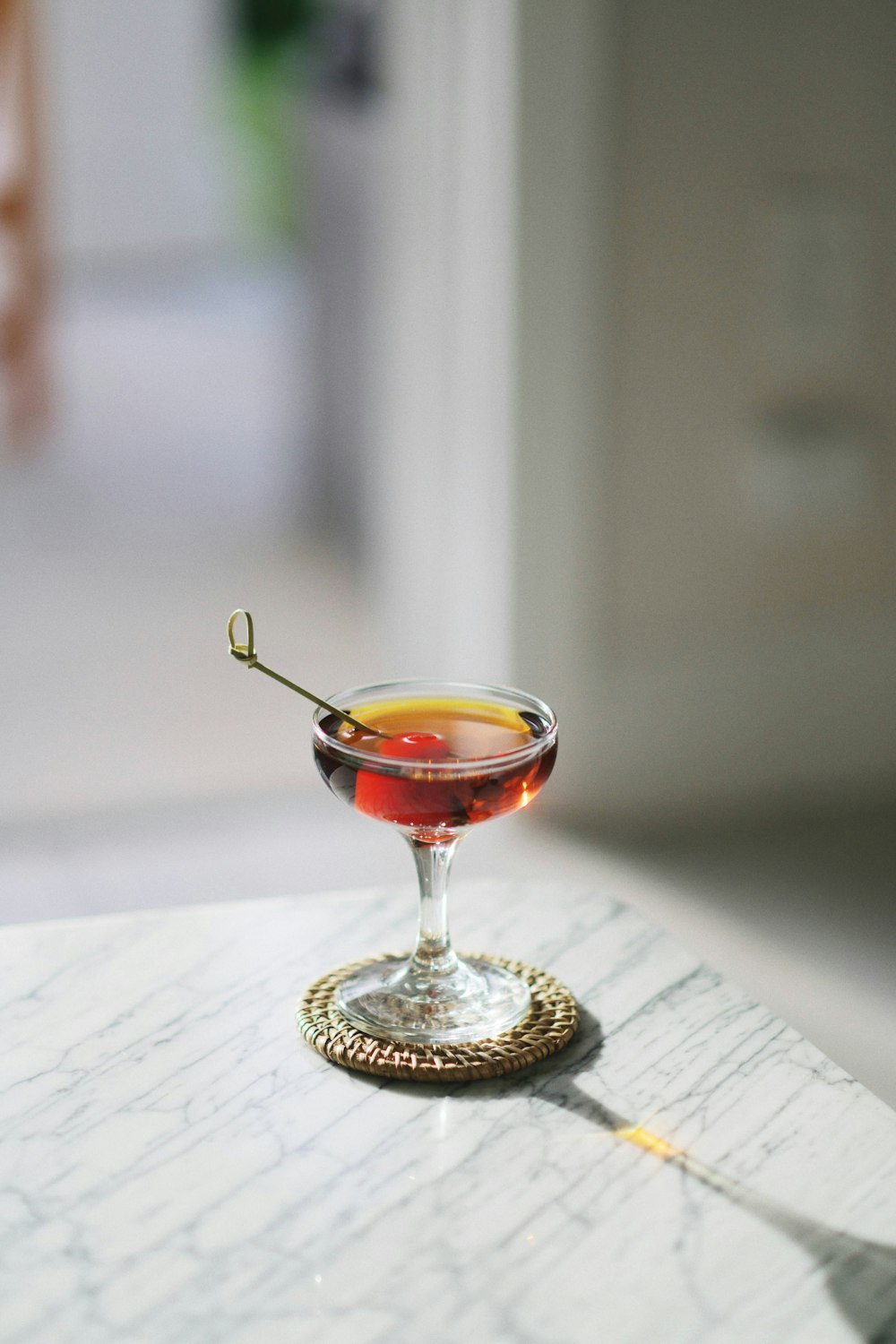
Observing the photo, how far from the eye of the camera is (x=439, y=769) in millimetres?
759

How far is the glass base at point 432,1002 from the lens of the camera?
796 millimetres

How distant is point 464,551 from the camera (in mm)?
2168

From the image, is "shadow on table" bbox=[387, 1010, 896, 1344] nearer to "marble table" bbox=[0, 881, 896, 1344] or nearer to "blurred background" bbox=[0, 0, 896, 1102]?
"marble table" bbox=[0, 881, 896, 1344]

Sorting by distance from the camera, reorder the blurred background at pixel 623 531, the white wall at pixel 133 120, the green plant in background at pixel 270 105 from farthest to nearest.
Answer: the white wall at pixel 133 120, the green plant in background at pixel 270 105, the blurred background at pixel 623 531

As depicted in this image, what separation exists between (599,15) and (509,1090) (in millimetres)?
1543

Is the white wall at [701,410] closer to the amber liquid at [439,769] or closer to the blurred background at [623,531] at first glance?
the blurred background at [623,531]

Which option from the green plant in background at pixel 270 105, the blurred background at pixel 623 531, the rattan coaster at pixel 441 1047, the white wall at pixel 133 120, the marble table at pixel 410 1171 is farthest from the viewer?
the white wall at pixel 133 120

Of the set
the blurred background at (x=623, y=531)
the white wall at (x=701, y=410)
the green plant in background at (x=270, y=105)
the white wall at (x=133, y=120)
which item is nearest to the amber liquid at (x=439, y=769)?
the blurred background at (x=623, y=531)

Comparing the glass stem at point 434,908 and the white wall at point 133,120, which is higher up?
the white wall at point 133,120

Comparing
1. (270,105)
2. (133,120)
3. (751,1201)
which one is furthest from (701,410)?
(133,120)

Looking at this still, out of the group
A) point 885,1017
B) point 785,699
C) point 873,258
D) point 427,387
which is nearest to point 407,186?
point 427,387

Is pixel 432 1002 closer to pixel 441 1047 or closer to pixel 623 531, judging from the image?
pixel 441 1047

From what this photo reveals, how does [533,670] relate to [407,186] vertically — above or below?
below

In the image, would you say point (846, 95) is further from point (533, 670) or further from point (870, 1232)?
point (870, 1232)
